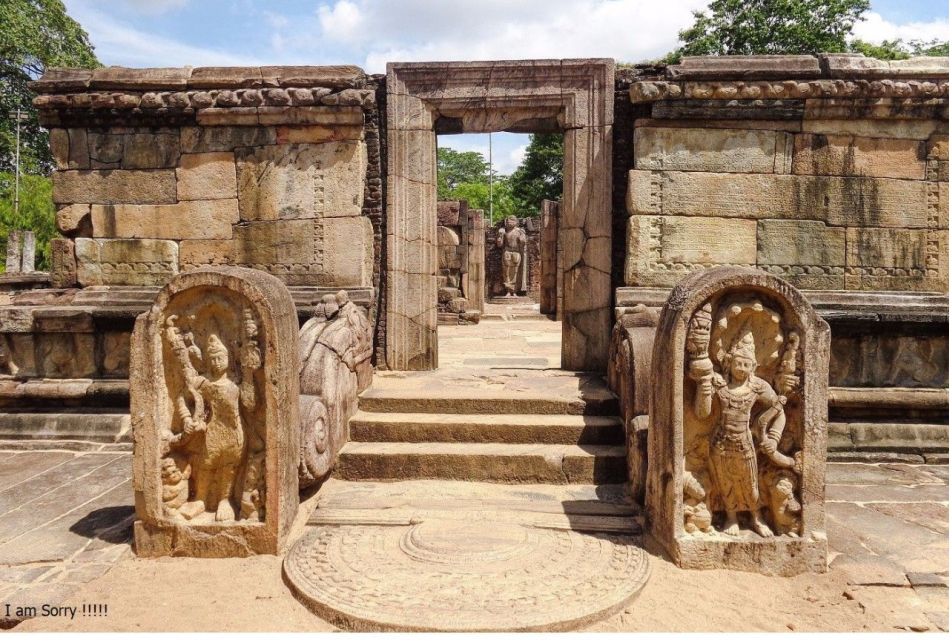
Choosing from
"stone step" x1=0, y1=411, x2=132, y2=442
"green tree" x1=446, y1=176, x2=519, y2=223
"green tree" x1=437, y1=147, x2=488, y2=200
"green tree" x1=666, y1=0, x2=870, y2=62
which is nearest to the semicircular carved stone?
"stone step" x1=0, y1=411, x2=132, y2=442

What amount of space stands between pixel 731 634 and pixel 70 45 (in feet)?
91.8

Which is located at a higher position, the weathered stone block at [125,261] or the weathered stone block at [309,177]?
the weathered stone block at [309,177]

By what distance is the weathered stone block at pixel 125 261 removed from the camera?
5816 millimetres

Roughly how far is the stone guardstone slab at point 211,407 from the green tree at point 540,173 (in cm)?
2591

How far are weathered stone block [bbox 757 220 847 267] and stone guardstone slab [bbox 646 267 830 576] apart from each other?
2.67 metres

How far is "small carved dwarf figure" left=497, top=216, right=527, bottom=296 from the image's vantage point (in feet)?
60.0

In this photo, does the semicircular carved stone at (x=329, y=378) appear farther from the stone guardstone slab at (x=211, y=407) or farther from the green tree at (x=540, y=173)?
the green tree at (x=540, y=173)

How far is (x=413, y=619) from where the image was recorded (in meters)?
2.44

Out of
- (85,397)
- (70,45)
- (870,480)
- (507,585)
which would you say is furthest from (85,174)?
(70,45)

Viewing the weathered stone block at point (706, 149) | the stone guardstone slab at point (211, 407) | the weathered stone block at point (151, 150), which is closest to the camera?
the stone guardstone slab at point (211, 407)

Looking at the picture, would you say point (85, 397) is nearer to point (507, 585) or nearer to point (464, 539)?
point (464, 539)

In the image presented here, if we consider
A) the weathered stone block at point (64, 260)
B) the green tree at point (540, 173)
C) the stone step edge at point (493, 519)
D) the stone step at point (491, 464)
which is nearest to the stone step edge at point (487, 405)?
the stone step at point (491, 464)

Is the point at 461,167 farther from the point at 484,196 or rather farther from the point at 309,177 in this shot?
the point at 309,177

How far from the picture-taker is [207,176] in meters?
5.75
